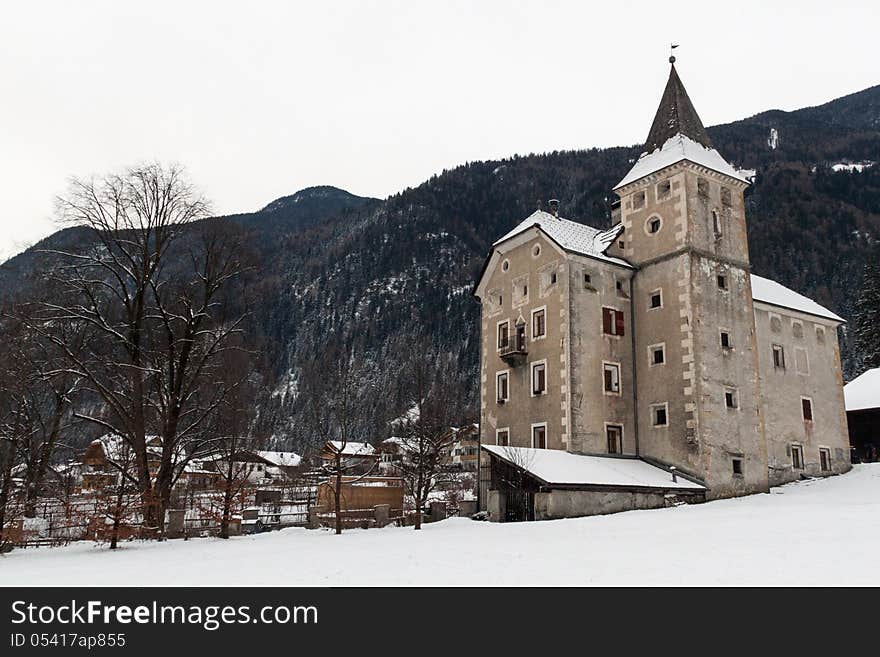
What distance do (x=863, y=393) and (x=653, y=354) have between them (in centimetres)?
2294

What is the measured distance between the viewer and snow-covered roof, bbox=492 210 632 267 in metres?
39.5

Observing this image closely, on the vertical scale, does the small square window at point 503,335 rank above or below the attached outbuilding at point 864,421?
above

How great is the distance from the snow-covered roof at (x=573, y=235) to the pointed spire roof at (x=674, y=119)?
5.79 m

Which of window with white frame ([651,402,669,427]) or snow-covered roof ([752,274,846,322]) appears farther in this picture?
snow-covered roof ([752,274,846,322])

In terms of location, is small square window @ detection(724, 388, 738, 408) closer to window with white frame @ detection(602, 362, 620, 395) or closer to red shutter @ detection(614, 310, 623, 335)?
window with white frame @ detection(602, 362, 620, 395)

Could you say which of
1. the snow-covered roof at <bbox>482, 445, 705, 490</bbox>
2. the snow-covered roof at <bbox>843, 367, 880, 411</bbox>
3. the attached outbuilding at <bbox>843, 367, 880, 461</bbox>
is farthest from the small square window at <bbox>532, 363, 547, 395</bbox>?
the attached outbuilding at <bbox>843, 367, 880, 461</bbox>

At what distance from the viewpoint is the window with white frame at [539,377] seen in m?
38.7

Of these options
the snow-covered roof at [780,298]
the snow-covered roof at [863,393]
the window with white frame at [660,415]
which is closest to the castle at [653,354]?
the window with white frame at [660,415]

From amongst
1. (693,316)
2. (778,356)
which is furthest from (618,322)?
(778,356)

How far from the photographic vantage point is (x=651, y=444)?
3791 cm

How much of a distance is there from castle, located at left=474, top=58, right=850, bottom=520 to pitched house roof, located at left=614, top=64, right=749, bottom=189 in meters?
0.11

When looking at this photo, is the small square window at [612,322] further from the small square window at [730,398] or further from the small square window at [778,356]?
the small square window at [778,356]
